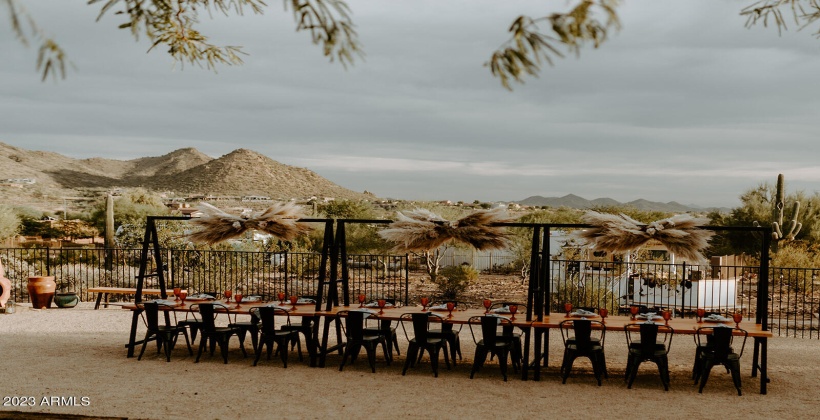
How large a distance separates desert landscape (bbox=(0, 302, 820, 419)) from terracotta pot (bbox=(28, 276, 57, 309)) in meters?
3.98

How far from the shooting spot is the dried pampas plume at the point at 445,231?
955 cm

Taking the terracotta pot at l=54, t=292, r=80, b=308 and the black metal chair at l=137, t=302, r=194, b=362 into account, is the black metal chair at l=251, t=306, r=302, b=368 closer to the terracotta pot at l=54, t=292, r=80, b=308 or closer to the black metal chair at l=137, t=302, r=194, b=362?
the black metal chair at l=137, t=302, r=194, b=362

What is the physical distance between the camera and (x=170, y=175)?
172 feet

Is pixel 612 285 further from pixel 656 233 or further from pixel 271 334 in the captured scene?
pixel 271 334

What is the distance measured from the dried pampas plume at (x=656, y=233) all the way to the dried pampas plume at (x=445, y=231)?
1.27 metres

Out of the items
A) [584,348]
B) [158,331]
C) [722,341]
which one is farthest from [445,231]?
[158,331]

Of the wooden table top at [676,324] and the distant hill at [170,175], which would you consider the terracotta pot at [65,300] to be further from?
the distant hill at [170,175]

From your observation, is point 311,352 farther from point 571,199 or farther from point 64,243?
point 571,199

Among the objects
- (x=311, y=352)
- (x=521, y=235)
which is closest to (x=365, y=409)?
(x=311, y=352)

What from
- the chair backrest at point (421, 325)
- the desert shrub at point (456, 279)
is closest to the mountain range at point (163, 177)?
the desert shrub at point (456, 279)

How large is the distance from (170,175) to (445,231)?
46750 mm

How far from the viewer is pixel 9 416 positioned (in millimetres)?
6492

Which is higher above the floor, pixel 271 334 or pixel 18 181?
pixel 18 181

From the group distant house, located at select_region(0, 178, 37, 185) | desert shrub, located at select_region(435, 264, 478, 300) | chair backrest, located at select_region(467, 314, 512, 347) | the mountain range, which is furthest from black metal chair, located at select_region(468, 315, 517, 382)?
distant house, located at select_region(0, 178, 37, 185)
